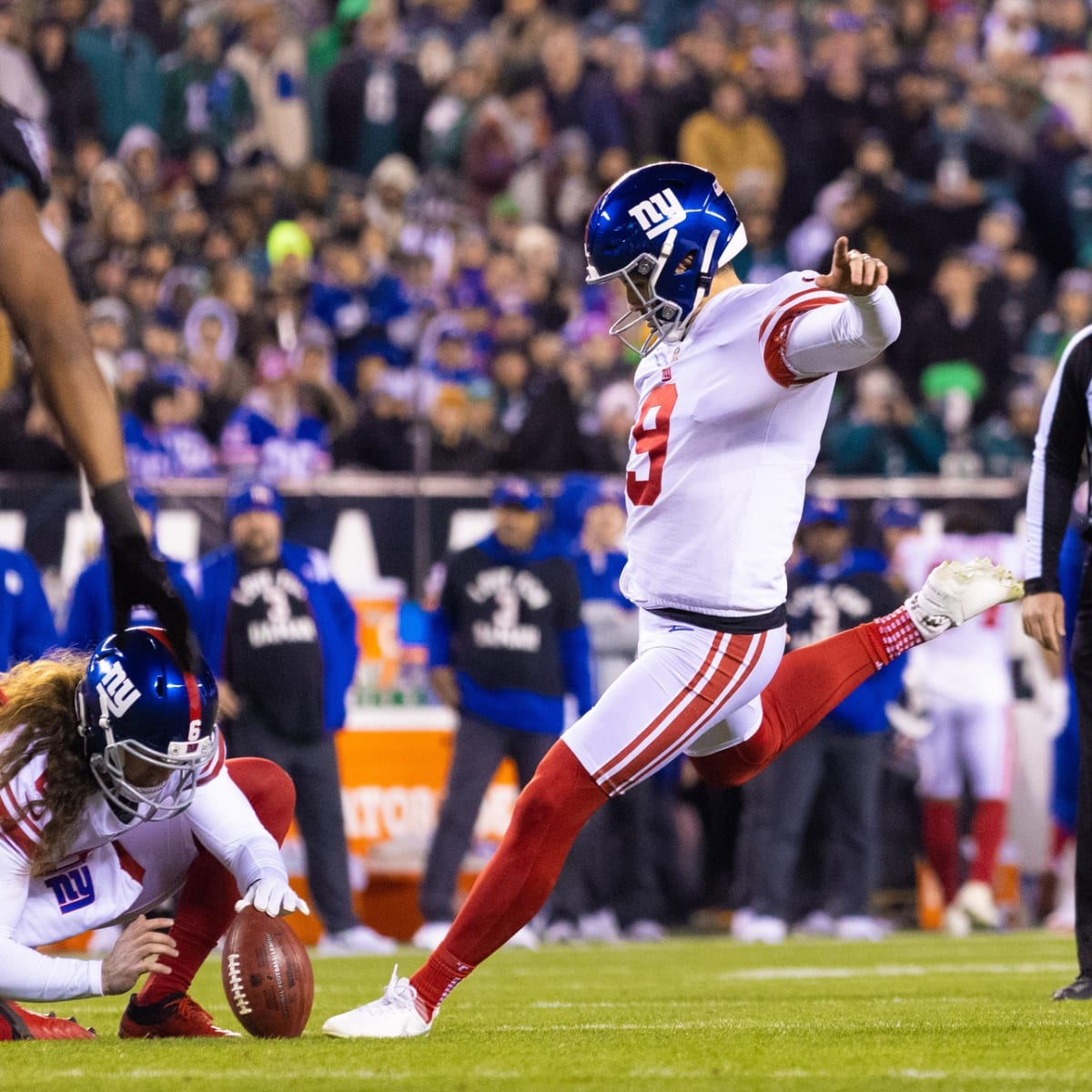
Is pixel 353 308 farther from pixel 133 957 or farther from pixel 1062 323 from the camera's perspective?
pixel 133 957

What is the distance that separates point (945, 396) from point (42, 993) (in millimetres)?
9528

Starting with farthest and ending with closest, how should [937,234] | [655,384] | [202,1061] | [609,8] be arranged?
[609,8]
[937,234]
[655,384]
[202,1061]

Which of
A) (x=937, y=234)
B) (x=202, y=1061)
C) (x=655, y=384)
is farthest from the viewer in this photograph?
(x=937, y=234)

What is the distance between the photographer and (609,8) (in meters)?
17.4

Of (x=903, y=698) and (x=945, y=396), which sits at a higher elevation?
(x=945, y=396)

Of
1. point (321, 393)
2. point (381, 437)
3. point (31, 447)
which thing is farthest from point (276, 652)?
point (321, 393)

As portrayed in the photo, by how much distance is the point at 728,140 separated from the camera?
15.5m

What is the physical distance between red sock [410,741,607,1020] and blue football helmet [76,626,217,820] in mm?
688

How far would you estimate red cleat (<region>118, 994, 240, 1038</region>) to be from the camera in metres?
4.87

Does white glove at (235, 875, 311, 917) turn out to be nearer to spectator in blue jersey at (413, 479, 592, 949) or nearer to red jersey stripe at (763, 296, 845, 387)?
red jersey stripe at (763, 296, 845, 387)

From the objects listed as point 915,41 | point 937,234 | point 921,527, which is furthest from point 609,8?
point 921,527

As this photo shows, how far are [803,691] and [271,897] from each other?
4.76 ft

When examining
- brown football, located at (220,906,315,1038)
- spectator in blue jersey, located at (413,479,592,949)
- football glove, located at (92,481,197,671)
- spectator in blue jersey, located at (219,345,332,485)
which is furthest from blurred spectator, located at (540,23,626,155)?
football glove, located at (92,481,197,671)

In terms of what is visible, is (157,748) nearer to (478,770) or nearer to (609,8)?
(478,770)
